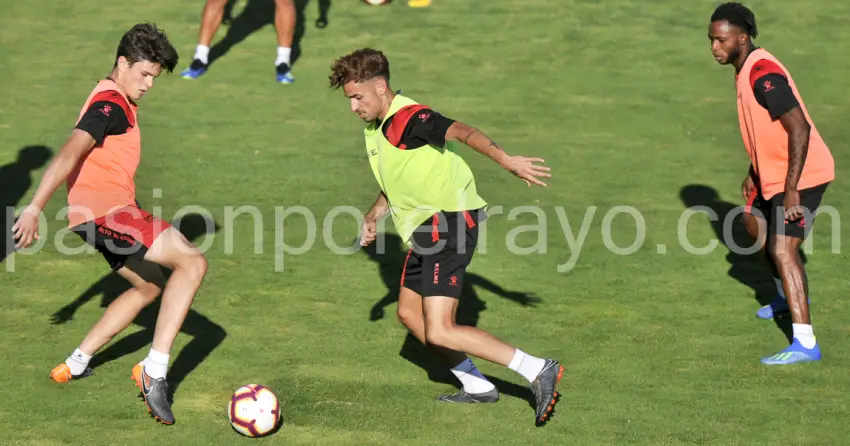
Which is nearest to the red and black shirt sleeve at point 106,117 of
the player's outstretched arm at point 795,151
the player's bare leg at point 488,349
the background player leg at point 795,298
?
the player's bare leg at point 488,349

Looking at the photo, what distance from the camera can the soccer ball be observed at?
22.8 feet

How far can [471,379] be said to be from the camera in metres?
7.54

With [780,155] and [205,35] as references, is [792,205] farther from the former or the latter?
[205,35]

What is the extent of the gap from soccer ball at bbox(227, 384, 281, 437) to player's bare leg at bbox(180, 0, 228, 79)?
7539 mm

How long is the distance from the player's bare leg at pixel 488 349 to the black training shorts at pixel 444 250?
90 millimetres

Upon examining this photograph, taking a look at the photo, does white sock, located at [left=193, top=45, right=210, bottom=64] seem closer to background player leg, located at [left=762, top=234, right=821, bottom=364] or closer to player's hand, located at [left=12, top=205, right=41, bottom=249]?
player's hand, located at [left=12, top=205, right=41, bottom=249]

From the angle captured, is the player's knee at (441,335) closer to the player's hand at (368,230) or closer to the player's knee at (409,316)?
the player's knee at (409,316)

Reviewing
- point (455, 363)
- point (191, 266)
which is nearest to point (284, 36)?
point (191, 266)

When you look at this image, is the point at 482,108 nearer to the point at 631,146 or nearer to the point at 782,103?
the point at 631,146

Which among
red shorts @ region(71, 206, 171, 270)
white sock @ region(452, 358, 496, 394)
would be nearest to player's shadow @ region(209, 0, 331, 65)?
red shorts @ region(71, 206, 171, 270)

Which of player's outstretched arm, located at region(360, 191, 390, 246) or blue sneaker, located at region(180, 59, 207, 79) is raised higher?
player's outstretched arm, located at region(360, 191, 390, 246)

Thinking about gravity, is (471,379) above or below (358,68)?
below

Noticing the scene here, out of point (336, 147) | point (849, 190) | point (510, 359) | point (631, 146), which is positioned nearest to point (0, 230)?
point (336, 147)

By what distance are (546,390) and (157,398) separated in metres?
2.40
